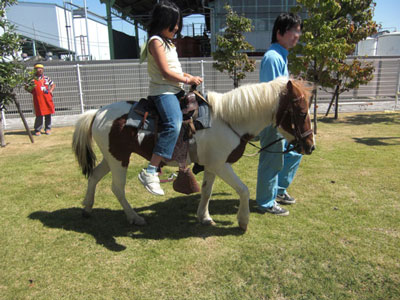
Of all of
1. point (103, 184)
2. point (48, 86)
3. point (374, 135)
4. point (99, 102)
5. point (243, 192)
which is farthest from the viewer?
point (99, 102)

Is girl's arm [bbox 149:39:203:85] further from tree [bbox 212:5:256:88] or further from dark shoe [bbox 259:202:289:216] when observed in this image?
tree [bbox 212:5:256:88]

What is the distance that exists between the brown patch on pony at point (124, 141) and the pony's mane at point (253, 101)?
2.68ft

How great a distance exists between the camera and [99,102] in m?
11.6

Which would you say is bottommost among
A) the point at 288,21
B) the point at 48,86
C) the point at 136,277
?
the point at 136,277

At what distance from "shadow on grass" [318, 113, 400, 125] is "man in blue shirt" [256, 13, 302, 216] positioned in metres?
7.25

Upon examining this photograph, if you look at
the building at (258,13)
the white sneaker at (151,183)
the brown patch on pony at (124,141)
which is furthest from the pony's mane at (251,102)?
the building at (258,13)

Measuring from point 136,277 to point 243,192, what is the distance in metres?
1.34

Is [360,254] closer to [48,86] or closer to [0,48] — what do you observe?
[0,48]

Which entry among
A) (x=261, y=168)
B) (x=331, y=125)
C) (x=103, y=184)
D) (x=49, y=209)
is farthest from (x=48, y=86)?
(x=331, y=125)

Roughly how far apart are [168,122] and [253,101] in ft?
2.90

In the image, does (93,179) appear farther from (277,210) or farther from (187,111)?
(277,210)

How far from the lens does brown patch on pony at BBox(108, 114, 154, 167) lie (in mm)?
2941

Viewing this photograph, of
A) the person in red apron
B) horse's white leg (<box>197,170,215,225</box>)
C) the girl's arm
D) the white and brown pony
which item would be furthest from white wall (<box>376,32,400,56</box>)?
the girl's arm

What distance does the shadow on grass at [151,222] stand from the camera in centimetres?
316
